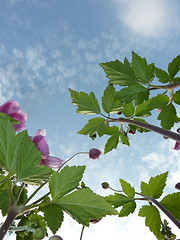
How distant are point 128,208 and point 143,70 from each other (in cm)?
50

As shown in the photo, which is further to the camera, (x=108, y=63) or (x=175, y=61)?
(x=108, y=63)

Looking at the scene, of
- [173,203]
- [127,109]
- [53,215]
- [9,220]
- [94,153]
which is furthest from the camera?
[94,153]

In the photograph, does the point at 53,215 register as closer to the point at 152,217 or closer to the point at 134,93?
the point at 152,217

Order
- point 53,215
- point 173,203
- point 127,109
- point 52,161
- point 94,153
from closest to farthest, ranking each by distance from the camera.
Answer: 1. point 53,215
2. point 173,203
3. point 52,161
4. point 127,109
5. point 94,153

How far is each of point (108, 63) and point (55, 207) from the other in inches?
22.6

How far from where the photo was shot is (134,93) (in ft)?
2.86

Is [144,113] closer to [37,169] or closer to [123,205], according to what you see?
[123,205]

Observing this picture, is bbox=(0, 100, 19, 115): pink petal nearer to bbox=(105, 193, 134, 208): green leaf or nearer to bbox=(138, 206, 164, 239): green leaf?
bbox=(105, 193, 134, 208): green leaf

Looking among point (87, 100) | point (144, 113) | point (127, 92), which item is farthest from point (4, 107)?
point (144, 113)

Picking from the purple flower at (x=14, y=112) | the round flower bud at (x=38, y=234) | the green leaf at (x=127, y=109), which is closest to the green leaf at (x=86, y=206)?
the round flower bud at (x=38, y=234)


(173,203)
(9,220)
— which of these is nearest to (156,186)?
(173,203)

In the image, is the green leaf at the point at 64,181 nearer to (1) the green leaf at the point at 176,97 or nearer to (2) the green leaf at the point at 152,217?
(2) the green leaf at the point at 152,217

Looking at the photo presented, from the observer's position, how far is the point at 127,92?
87cm

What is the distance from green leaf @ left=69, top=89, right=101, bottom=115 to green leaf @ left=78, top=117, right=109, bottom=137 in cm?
4
